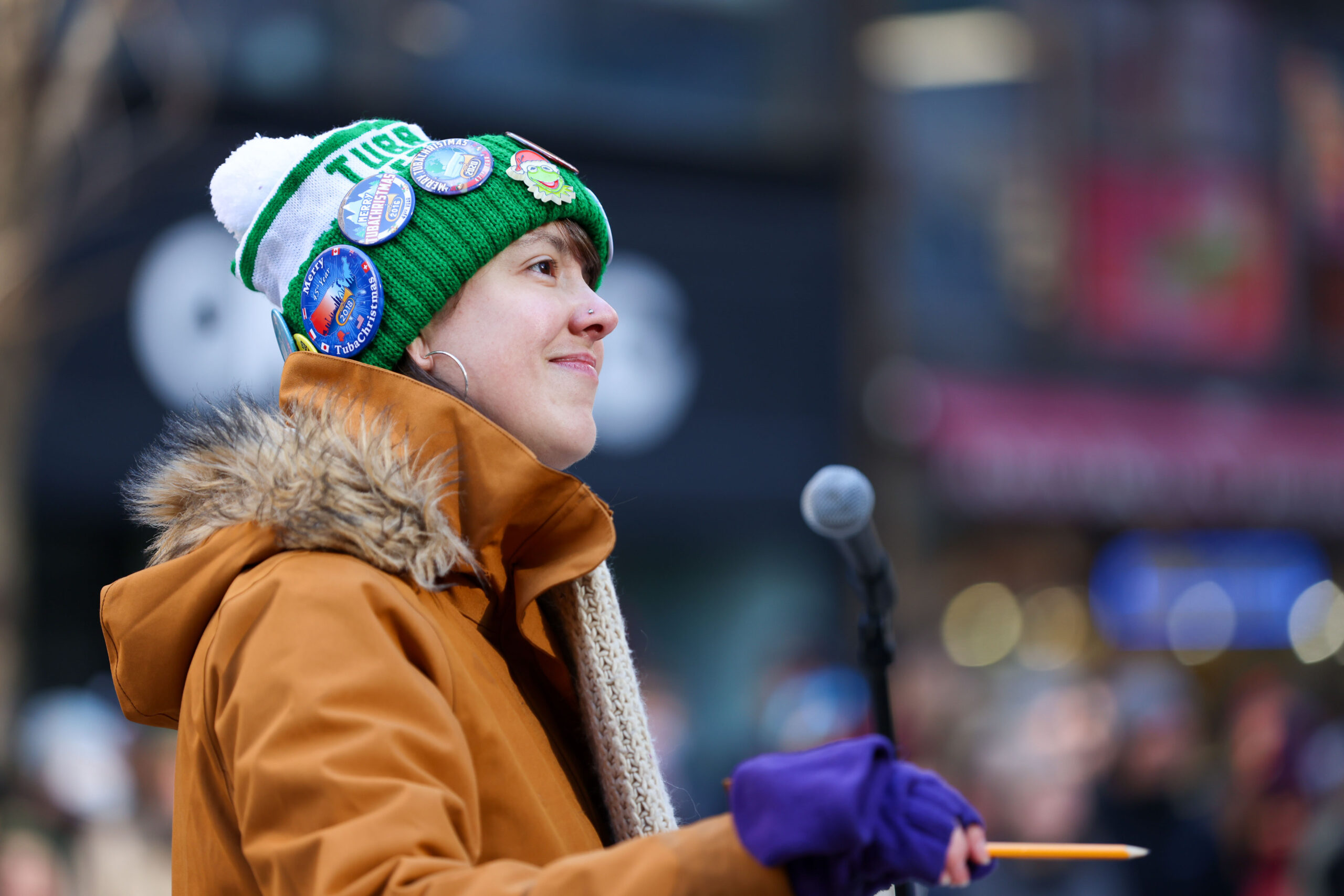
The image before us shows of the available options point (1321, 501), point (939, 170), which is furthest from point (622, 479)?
point (1321, 501)

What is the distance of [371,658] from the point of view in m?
1.50

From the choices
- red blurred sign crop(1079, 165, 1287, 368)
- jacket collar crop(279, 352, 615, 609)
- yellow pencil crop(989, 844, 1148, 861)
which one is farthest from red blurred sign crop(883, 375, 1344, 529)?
yellow pencil crop(989, 844, 1148, 861)

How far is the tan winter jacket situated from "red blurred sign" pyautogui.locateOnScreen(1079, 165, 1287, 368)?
37.9 feet

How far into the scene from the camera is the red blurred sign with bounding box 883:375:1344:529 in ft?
37.1

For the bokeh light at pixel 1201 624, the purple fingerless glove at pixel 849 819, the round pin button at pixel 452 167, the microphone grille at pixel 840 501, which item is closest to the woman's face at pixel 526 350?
the round pin button at pixel 452 167

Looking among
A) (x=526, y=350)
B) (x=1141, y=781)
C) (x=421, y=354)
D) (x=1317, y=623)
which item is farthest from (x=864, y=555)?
(x=1317, y=623)

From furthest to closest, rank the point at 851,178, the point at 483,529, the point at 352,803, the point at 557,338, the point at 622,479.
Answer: the point at 851,178
the point at 622,479
the point at 557,338
the point at 483,529
the point at 352,803

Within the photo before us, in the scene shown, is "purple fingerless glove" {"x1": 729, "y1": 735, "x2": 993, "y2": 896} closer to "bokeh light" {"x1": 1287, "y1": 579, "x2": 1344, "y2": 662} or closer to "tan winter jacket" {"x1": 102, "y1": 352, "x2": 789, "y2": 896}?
"tan winter jacket" {"x1": 102, "y1": 352, "x2": 789, "y2": 896}

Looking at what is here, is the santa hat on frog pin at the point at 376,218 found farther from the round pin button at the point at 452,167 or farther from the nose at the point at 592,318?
the nose at the point at 592,318

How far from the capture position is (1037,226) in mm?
12484

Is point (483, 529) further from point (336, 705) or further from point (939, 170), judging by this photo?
point (939, 170)

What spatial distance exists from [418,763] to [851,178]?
34.4ft

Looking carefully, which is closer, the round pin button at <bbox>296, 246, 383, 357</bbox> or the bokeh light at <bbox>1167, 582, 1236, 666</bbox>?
the round pin button at <bbox>296, 246, 383, 357</bbox>

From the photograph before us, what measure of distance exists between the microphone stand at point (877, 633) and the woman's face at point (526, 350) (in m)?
0.54
